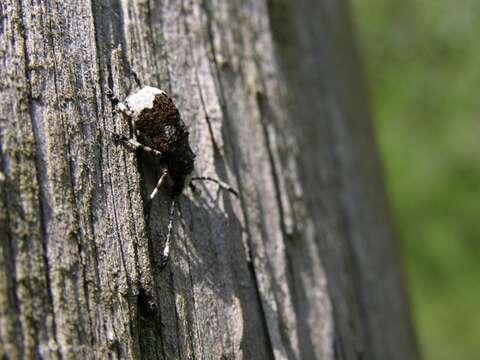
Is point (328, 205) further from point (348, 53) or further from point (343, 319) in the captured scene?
point (348, 53)

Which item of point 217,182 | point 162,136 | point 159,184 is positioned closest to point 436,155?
point 217,182

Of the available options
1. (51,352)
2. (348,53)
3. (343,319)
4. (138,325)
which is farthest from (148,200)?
(348,53)

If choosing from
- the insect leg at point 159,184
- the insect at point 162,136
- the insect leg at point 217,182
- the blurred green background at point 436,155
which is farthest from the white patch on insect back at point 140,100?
the blurred green background at point 436,155

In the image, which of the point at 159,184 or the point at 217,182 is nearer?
the point at 159,184

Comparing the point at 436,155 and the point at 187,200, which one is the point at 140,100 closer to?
the point at 187,200

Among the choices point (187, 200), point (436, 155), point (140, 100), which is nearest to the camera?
point (140, 100)

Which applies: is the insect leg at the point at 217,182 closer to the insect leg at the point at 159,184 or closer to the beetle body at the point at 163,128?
the beetle body at the point at 163,128

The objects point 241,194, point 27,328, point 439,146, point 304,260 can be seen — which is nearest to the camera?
point 27,328

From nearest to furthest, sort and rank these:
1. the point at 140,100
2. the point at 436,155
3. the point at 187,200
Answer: the point at 140,100
the point at 187,200
the point at 436,155
